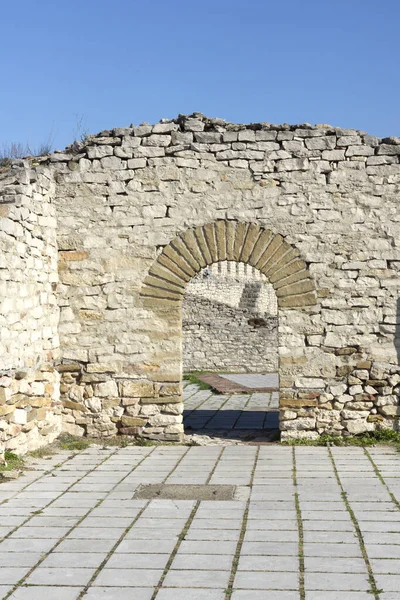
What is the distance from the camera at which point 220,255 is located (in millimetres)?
8461

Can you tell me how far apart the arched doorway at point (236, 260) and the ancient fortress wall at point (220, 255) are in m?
0.02

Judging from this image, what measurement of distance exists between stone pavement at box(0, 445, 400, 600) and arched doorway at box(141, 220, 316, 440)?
4.67 feet

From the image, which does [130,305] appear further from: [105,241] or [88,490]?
[88,490]

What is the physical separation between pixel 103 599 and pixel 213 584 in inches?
23.8

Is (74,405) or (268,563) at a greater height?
(74,405)

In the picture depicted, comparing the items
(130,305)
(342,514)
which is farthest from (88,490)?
(130,305)

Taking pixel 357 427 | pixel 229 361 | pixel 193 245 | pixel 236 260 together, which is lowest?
pixel 357 427

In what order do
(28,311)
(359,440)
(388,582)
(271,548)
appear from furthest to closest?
1. (359,440)
2. (28,311)
3. (271,548)
4. (388,582)

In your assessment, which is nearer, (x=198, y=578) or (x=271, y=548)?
(x=198, y=578)

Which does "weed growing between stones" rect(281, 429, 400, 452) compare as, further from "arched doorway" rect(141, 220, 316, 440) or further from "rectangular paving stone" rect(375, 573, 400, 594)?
"rectangular paving stone" rect(375, 573, 400, 594)

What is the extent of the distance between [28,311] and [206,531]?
3.77 m

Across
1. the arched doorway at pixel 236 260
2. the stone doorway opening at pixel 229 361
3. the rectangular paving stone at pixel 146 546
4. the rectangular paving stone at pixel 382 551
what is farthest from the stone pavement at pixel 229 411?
the rectangular paving stone at pixel 382 551

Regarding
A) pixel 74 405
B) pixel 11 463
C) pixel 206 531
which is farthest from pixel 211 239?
pixel 206 531

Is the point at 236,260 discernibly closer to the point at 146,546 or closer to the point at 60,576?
the point at 146,546
